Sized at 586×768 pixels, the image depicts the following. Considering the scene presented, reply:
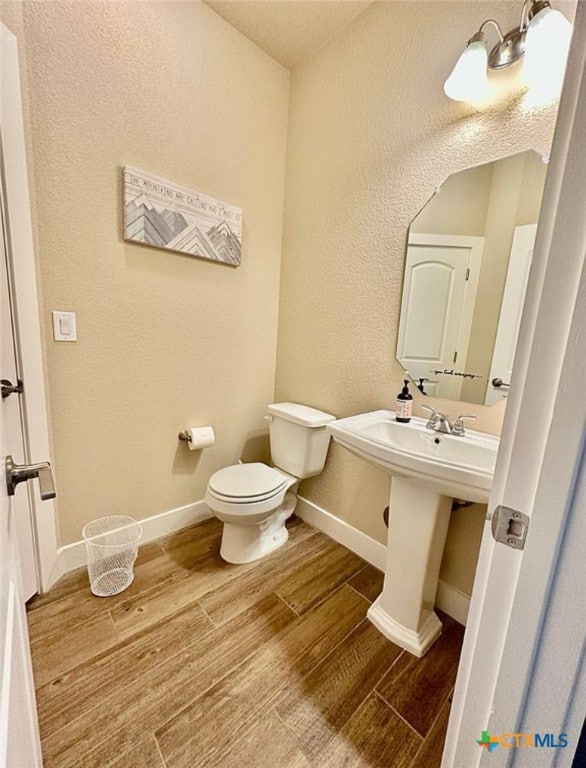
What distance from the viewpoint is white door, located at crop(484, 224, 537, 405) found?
1158 mm

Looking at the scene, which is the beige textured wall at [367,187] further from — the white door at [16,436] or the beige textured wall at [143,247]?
the white door at [16,436]

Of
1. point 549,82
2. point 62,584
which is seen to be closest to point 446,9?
point 549,82

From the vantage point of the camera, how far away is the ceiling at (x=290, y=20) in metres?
1.49

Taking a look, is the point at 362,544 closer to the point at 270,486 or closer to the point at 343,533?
the point at 343,533

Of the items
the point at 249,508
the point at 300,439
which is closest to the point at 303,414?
the point at 300,439

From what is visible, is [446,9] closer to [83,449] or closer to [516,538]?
[516,538]

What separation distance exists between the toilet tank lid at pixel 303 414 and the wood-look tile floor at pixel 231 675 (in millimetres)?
744

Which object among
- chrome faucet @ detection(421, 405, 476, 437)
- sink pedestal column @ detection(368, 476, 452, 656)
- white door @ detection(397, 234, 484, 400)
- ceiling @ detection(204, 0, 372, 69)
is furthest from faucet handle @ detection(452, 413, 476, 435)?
ceiling @ detection(204, 0, 372, 69)

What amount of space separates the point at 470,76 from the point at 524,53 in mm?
158

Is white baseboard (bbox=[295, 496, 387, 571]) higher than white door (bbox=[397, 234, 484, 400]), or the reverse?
white door (bbox=[397, 234, 484, 400])

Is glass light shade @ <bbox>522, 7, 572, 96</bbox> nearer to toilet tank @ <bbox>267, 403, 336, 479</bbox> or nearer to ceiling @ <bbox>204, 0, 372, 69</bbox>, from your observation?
ceiling @ <bbox>204, 0, 372, 69</bbox>

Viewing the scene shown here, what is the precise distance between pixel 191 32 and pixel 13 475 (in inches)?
80.2

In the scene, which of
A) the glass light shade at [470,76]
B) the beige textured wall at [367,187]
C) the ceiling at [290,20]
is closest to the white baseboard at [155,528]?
the beige textured wall at [367,187]

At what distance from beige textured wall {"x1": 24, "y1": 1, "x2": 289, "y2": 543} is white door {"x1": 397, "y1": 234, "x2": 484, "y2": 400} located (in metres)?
0.93
